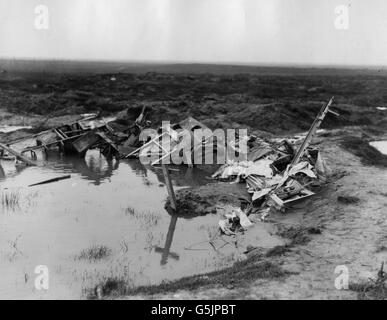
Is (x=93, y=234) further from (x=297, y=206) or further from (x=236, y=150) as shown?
(x=236, y=150)

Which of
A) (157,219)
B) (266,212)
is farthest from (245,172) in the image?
(157,219)

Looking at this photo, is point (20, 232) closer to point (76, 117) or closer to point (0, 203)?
point (0, 203)

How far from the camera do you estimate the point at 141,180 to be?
614 inches

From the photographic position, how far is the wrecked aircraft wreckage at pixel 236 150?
11992mm

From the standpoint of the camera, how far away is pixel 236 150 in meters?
16.5

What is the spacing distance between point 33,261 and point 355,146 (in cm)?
1531

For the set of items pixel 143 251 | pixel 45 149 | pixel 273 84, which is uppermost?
pixel 273 84

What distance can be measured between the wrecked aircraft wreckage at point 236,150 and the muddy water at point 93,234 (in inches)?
44.7

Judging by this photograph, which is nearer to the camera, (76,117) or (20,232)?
(20,232)

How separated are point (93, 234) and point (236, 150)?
26.0 ft

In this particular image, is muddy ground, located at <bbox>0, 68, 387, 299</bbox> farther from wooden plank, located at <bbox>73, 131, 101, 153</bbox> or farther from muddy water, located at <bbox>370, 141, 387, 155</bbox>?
wooden plank, located at <bbox>73, 131, 101, 153</bbox>

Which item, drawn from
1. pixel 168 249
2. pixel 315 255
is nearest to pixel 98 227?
pixel 168 249

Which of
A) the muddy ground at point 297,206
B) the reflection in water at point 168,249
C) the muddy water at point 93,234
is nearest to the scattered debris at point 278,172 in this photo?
the muddy ground at point 297,206

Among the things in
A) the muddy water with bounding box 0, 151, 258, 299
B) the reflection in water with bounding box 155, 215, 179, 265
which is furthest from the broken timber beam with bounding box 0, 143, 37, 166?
the reflection in water with bounding box 155, 215, 179, 265
